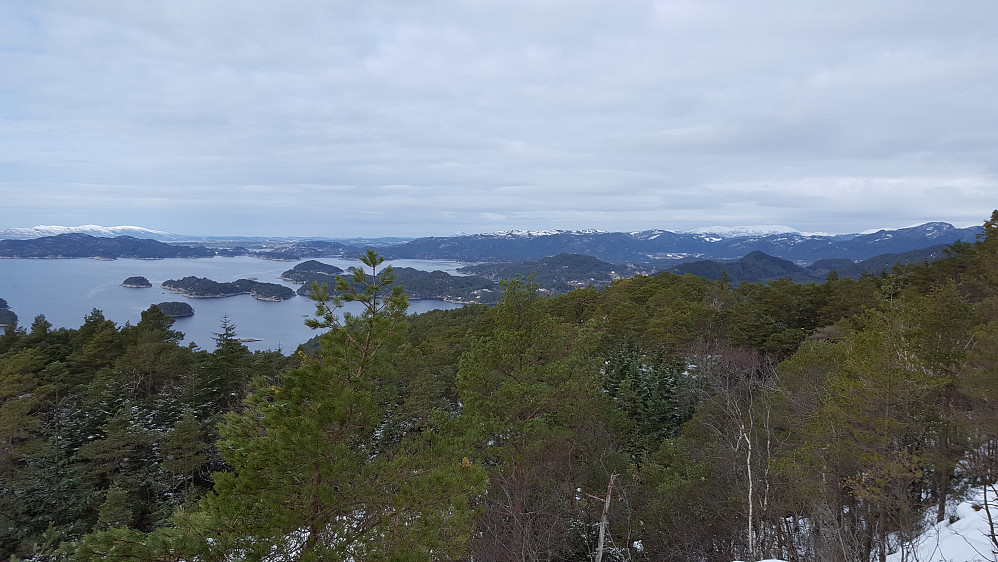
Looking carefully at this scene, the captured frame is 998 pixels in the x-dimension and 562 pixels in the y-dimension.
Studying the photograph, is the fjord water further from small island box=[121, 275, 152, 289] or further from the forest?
the forest

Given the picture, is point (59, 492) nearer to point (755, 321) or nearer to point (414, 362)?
point (414, 362)

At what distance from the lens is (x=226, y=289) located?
11862 cm

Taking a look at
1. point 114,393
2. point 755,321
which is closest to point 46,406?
point 114,393

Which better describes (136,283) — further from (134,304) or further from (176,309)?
(176,309)

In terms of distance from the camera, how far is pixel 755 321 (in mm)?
22375

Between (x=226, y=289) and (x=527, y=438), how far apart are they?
433 ft

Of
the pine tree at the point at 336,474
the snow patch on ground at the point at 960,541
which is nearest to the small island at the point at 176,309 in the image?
the pine tree at the point at 336,474

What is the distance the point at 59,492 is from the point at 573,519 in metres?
17.7

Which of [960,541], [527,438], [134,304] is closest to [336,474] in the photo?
[527,438]

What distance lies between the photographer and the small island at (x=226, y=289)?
11325cm

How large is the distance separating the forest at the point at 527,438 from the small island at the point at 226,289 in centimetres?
9279

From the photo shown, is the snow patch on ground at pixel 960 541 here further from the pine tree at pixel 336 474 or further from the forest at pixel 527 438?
the pine tree at pixel 336 474

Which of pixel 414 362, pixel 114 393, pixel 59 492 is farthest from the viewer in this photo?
pixel 414 362

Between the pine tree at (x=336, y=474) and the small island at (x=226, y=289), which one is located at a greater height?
the pine tree at (x=336, y=474)
